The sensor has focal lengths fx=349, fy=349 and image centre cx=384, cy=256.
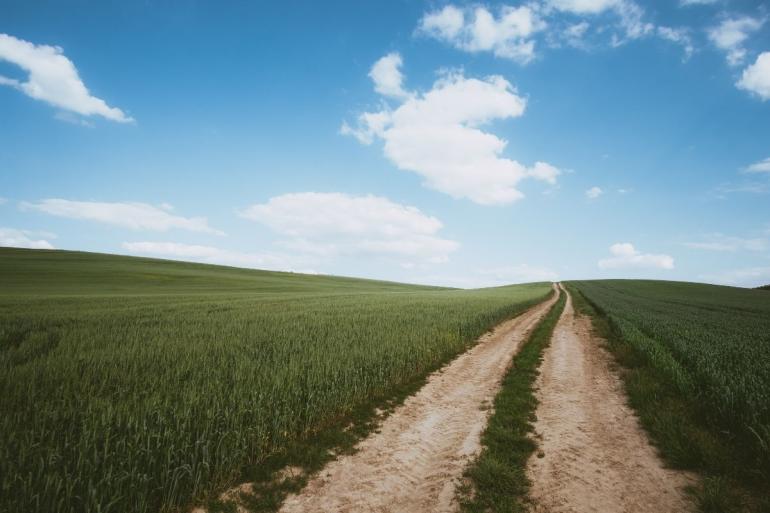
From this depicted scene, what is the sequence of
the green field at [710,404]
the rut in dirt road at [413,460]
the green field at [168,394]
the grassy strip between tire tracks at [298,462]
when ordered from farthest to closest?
the green field at [710,404], the rut in dirt road at [413,460], the grassy strip between tire tracks at [298,462], the green field at [168,394]

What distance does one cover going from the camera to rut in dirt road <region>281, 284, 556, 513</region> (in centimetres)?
500

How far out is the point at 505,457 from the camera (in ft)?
19.8

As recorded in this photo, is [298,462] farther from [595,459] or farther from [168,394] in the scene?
[595,459]

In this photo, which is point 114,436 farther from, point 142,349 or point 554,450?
point 554,450

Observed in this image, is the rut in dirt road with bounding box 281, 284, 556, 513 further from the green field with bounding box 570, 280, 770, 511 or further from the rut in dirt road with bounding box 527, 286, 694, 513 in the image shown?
the green field with bounding box 570, 280, 770, 511

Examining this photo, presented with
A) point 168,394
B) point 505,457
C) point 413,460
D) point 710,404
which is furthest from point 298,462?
point 710,404

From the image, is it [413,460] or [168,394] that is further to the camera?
[168,394]

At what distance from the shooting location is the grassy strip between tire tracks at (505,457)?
493 cm

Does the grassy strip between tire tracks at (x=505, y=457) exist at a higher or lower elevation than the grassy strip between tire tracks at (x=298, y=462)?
higher

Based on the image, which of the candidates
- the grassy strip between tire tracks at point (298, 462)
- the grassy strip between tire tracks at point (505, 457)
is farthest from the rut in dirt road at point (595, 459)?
the grassy strip between tire tracks at point (298, 462)

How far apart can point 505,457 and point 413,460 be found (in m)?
1.59

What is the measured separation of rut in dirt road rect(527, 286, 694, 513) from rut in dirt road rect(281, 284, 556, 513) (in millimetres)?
1260

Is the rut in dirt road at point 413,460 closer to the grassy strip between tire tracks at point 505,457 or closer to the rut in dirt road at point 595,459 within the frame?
the grassy strip between tire tracks at point 505,457

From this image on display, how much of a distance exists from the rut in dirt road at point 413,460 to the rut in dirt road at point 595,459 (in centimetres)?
126
